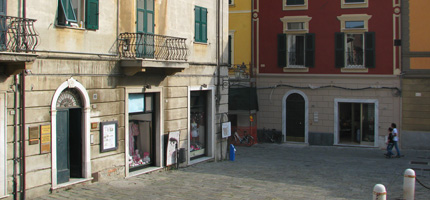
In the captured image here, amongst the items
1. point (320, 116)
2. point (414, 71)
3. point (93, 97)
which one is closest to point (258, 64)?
point (320, 116)

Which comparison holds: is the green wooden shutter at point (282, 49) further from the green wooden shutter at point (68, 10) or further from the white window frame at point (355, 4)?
the green wooden shutter at point (68, 10)

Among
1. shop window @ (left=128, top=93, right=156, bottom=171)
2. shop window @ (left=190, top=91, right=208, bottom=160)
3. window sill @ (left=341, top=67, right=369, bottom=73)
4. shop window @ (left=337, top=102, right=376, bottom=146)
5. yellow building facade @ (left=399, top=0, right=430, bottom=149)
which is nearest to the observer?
shop window @ (left=128, top=93, right=156, bottom=171)

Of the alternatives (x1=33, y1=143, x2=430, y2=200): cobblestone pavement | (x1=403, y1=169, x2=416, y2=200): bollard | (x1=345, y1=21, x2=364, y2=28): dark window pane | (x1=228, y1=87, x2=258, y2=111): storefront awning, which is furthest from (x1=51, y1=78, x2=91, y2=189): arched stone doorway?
(x1=345, y1=21, x2=364, y2=28): dark window pane

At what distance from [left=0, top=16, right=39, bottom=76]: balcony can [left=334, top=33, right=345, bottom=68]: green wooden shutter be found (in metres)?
19.6

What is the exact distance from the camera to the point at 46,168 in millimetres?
11734

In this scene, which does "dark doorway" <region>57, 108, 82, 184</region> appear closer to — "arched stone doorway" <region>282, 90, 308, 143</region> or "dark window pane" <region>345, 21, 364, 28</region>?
"arched stone doorway" <region>282, 90, 308, 143</region>

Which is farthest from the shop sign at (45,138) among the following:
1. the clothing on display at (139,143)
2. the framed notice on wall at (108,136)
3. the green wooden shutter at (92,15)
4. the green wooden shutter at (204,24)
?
the green wooden shutter at (204,24)

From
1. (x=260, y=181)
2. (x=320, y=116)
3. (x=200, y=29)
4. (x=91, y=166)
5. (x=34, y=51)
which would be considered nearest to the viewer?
(x=34, y=51)

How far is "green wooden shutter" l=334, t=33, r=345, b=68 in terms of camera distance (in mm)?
26844

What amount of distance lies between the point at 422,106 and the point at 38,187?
20612 mm

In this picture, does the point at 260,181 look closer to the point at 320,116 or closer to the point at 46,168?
the point at 46,168

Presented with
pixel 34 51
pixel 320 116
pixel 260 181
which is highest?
pixel 34 51

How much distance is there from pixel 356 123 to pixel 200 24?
1312 centimetres

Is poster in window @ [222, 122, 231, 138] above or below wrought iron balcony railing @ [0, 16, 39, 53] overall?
below
